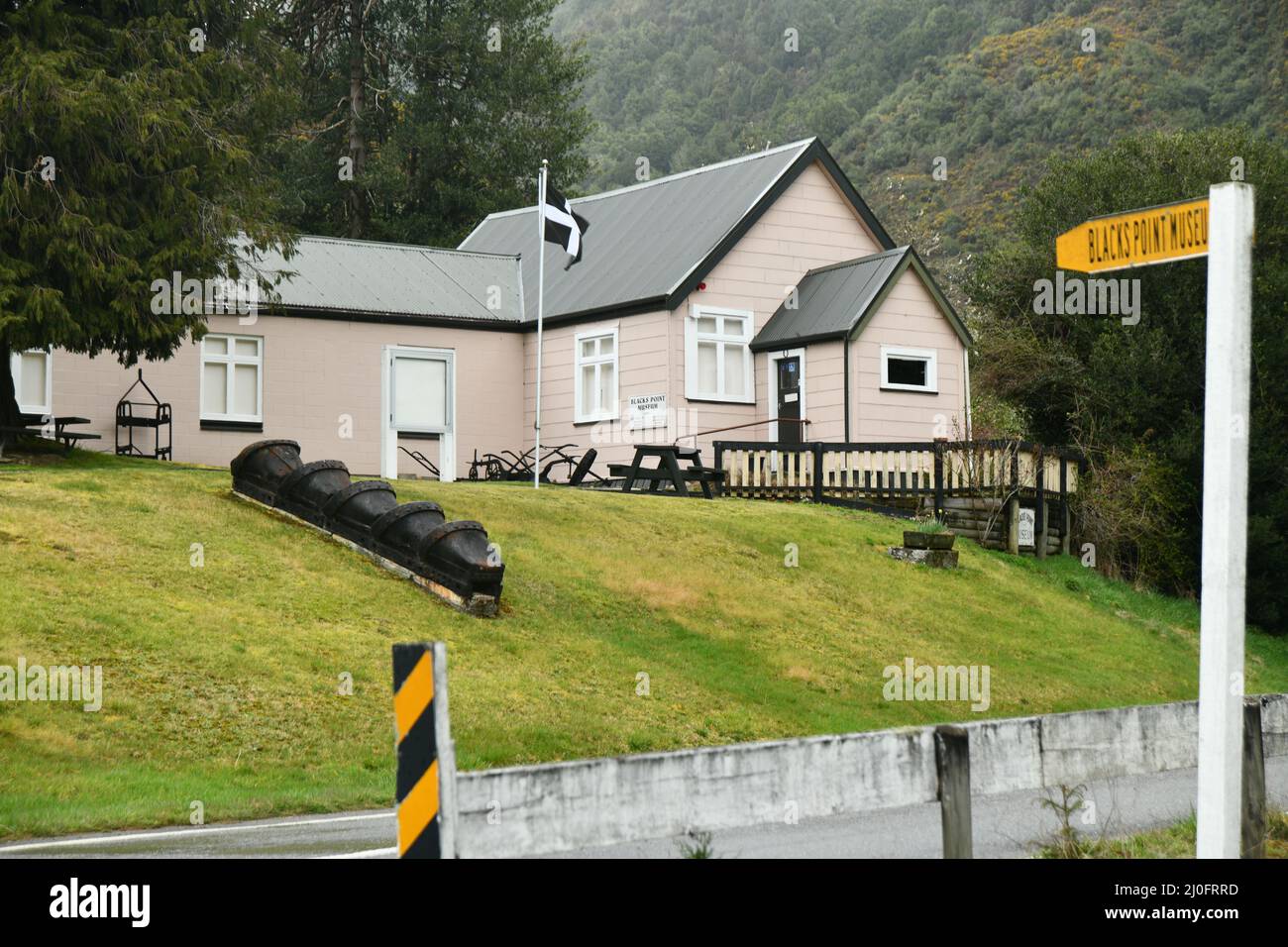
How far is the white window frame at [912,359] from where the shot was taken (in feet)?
106

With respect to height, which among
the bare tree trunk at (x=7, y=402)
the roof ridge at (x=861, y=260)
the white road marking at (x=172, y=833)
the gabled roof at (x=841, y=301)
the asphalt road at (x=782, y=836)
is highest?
the roof ridge at (x=861, y=260)

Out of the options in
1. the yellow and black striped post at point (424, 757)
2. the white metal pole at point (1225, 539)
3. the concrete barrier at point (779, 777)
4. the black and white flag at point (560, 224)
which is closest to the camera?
the yellow and black striped post at point (424, 757)

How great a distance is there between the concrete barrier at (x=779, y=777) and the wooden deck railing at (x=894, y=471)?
20.0m

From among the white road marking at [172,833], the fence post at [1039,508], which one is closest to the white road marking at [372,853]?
the white road marking at [172,833]

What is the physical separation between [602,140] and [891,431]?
69.0m

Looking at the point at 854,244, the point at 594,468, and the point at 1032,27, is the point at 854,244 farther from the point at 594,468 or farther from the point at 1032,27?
the point at 1032,27

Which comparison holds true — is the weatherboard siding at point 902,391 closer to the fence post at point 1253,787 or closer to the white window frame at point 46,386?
the white window frame at point 46,386

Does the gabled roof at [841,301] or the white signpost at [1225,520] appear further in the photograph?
the gabled roof at [841,301]

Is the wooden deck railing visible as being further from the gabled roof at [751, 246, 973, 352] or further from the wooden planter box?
the wooden planter box

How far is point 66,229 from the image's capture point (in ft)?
74.1

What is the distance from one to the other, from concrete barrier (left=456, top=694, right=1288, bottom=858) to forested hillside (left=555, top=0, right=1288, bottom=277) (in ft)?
190
